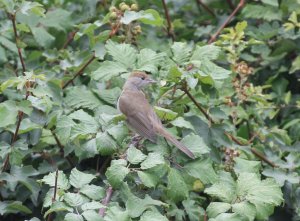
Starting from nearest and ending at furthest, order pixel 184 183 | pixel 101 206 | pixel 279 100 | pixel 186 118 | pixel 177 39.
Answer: pixel 101 206, pixel 184 183, pixel 186 118, pixel 279 100, pixel 177 39

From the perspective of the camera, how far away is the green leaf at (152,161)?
3.07m

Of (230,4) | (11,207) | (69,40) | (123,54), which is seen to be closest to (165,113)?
(123,54)

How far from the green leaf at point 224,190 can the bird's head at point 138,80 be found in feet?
2.48

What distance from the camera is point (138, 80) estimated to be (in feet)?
12.7

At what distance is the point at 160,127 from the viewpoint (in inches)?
138

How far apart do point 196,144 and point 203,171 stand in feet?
0.45

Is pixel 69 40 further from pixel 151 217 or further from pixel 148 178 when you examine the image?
pixel 151 217

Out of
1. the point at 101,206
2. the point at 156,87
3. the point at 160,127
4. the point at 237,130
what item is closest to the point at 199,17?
the point at 237,130

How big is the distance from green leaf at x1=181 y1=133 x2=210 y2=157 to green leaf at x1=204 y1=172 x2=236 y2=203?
155mm

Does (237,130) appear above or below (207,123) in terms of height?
below

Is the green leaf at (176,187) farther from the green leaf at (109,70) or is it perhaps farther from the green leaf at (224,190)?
the green leaf at (109,70)

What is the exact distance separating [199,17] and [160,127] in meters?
2.53

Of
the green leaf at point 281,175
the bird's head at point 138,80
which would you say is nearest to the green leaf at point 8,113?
the bird's head at point 138,80

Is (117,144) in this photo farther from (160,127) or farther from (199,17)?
(199,17)
